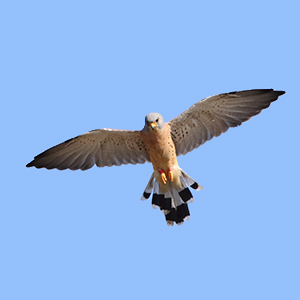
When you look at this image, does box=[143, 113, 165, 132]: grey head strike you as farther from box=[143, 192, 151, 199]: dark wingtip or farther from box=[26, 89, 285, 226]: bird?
box=[143, 192, 151, 199]: dark wingtip

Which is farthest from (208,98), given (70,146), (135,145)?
(70,146)

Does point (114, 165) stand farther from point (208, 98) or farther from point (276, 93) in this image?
point (276, 93)

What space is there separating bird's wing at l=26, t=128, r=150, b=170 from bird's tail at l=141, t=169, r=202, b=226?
0.50 meters

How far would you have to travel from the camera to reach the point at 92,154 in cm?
1169

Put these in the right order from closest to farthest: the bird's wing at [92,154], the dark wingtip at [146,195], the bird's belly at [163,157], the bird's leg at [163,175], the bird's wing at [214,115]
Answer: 1. the bird's wing at [214,115]
2. the bird's belly at [163,157]
3. the bird's leg at [163,175]
4. the bird's wing at [92,154]
5. the dark wingtip at [146,195]

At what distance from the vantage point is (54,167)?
11664 mm

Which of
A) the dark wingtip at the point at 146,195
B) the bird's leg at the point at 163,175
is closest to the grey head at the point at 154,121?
the bird's leg at the point at 163,175

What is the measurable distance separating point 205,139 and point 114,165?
1.55 m

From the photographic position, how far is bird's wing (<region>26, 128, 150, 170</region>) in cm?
1152

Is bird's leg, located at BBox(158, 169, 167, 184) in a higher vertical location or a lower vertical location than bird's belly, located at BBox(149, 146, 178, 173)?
lower

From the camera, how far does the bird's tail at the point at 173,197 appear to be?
11.6 m

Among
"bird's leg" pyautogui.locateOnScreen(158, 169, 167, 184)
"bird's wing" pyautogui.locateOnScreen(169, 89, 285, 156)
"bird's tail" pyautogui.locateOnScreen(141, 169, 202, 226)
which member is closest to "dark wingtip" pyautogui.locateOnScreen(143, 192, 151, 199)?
"bird's tail" pyautogui.locateOnScreen(141, 169, 202, 226)

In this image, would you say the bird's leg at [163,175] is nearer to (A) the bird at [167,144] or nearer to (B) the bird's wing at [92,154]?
(A) the bird at [167,144]

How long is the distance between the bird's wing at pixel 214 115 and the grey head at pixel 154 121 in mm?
353
